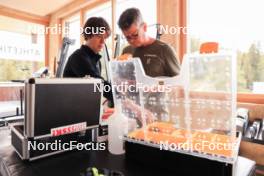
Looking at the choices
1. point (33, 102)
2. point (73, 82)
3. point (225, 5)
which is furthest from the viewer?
point (225, 5)

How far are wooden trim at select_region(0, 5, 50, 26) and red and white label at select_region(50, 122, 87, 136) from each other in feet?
14.8

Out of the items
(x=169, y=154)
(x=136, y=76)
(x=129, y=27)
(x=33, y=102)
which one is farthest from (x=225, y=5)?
(x=33, y=102)

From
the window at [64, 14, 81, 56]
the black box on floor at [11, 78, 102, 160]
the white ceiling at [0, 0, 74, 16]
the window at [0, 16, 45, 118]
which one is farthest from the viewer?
the window at [64, 14, 81, 56]

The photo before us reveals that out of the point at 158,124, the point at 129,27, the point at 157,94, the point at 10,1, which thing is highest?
the point at 10,1

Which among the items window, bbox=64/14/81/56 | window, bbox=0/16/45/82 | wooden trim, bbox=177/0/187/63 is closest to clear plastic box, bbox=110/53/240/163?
wooden trim, bbox=177/0/187/63

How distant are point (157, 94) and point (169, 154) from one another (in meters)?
0.22

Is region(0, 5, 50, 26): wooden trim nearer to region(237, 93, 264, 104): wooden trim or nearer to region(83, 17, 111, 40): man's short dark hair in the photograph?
region(83, 17, 111, 40): man's short dark hair

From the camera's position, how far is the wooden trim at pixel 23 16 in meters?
4.47

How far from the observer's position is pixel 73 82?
0.92 m

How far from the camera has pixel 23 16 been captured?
190 inches

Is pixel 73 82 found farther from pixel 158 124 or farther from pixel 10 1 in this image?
pixel 10 1

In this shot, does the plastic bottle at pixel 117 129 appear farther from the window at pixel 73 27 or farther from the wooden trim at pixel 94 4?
the window at pixel 73 27

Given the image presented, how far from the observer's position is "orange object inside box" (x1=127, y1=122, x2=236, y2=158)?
0.70 m

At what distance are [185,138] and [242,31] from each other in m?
1.70
